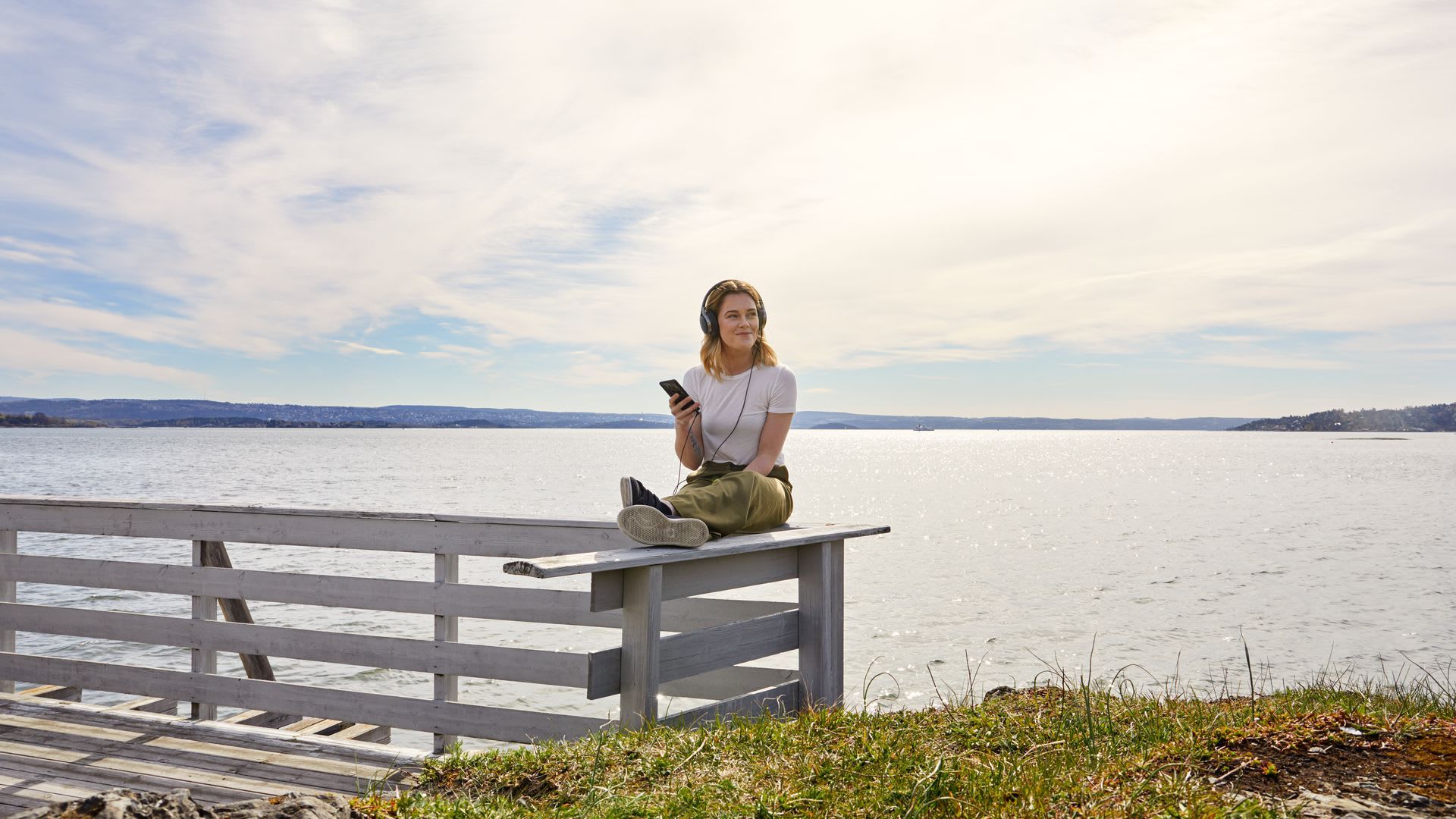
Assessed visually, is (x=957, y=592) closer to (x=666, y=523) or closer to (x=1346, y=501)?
(x=666, y=523)

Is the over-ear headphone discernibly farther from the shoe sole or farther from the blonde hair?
the shoe sole

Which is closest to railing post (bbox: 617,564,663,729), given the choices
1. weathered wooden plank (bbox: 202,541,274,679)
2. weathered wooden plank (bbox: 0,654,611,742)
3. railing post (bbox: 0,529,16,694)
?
weathered wooden plank (bbox: 0,654,611,742)

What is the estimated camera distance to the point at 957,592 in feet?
68.4

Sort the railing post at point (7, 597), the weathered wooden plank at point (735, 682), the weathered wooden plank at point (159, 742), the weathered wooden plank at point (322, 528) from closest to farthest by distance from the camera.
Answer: the weathered wooden plank at point (159, 742)
the weathered wooden plank at point (735, 682)
the weathered wooden plank at point (322, 528)
the railing post at point (7, 597)

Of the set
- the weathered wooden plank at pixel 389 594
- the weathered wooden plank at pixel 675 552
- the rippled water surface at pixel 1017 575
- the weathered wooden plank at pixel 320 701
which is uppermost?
the weathered wooden plank at pixel 675 552

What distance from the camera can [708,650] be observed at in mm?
3604

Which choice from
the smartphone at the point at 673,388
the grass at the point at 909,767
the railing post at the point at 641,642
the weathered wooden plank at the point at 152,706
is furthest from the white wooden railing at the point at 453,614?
the smartphone at the point at 673,388

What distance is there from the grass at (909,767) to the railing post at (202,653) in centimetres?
260

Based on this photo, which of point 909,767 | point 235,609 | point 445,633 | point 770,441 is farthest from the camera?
point 235,609

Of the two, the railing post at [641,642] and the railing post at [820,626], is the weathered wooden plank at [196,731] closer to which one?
the railing post at [641,642]

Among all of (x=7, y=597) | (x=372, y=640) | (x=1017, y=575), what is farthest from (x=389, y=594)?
(x=1017, y=575)

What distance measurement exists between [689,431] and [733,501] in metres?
0.67

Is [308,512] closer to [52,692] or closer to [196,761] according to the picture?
[196,761]

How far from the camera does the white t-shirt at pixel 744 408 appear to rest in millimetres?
4332
